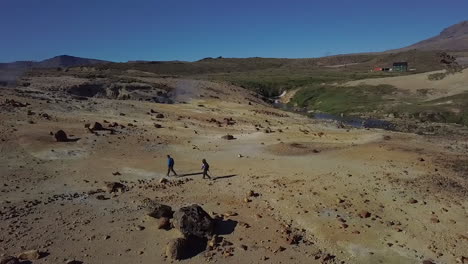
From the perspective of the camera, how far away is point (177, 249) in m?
22.5

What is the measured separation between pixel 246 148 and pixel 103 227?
69.8 ft

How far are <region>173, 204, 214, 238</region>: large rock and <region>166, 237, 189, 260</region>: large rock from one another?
0.80 meters

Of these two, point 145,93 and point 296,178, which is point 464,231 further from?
point 145,93

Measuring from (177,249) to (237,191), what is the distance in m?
9.33

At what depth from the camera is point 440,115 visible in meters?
71.4

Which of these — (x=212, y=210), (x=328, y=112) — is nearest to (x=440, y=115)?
(x=328, y=112)

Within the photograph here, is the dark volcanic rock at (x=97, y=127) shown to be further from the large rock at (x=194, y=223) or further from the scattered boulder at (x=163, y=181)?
the large rock at (x=194, y=223)

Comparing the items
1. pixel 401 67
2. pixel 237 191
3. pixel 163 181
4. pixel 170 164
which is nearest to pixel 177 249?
pixel 237 191

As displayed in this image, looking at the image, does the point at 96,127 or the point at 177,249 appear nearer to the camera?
the point at 177,249

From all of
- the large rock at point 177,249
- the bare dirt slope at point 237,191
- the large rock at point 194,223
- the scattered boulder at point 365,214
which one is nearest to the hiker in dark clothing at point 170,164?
the bare dirt slope at point 237,191

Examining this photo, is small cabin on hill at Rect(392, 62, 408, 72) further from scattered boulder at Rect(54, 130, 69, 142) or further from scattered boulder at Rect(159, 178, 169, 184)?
scattered boulder at Rect(159, 178, 169, 184)

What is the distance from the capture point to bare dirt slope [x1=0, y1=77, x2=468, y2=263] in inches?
928

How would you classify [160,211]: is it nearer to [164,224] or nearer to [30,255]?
[164,224]

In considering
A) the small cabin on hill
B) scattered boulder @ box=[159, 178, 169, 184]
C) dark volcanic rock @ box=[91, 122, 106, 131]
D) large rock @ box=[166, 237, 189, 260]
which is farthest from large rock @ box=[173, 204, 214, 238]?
the small cabin on hill
